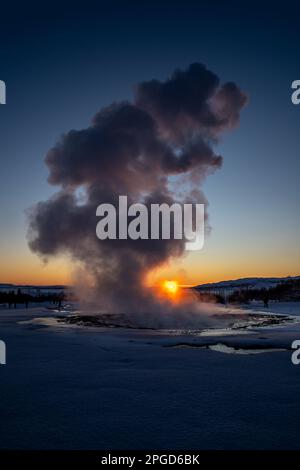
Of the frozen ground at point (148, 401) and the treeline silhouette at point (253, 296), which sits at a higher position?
the frozen ground at point (148, 401)

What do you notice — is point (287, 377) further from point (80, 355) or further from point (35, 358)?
point (35, 358)

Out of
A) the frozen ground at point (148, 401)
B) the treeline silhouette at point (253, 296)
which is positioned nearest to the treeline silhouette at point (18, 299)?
the treeline silhouette at point (253, 296)

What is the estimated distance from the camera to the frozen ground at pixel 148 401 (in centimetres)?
226

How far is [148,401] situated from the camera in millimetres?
2994

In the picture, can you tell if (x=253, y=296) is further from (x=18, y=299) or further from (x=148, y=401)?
(x=148, y=401)

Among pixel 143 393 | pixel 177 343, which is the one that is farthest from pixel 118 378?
pixel 177 343

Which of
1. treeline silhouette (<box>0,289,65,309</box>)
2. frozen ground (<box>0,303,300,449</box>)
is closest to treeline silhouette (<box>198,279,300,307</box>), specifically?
treeline silhouette (<box>0,289,65,309</box>)

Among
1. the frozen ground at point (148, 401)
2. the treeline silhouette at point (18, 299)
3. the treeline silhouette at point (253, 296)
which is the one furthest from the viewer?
the treeline silhouette at point (253, 296)

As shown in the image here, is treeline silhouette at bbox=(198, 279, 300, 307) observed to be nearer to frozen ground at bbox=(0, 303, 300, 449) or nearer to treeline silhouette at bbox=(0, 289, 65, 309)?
treeline silhouette at bbox=(0, 289, 65, 309)

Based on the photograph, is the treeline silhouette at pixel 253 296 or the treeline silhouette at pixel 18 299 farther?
the treeline silhouette at pixel 253 296

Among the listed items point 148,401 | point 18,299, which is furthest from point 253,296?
point 148,401

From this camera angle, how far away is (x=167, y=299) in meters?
18.0

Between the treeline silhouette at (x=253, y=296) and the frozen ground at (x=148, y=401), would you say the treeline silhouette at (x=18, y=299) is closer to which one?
the treeline silhouette at (x=253, y=296)
